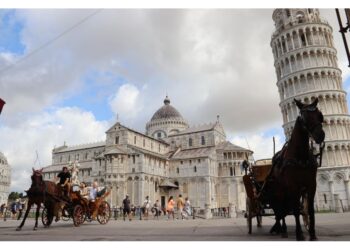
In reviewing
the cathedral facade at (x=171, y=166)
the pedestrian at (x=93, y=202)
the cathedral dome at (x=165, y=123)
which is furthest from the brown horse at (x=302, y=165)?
the cathedral dome at (x=165, y=123)

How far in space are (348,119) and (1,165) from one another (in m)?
103

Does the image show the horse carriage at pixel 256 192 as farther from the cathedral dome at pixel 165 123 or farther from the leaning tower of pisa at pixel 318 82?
the cathedral dome at pixel 165 123

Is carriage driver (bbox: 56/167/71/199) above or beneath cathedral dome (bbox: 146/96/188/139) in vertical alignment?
beneath

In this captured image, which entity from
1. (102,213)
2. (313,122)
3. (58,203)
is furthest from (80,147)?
(313,122)

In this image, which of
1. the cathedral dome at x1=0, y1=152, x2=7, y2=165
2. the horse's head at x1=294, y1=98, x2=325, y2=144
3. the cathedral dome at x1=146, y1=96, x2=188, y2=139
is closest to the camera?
the horse's head at x1=294, y1=98, x2=325, y2=144

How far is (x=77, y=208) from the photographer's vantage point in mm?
11945

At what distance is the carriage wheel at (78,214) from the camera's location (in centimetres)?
1162

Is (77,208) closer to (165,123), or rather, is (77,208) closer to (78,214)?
(78,214)

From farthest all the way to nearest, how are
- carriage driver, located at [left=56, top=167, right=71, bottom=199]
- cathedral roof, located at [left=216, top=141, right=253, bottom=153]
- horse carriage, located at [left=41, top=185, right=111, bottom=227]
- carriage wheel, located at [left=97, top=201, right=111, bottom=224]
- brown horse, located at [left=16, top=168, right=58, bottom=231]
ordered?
1. cathedral roof, located at [left=216, top=141, right=253, bottom=153]
2. carriage wheel, located at [left=97, top=201, right=111, bottom=224]
3. carriage driver, located at [left=56, top=167, right=71, bottom=199]
4. horse carriage, located at [left=41, top=185, right=111, bottom=227]
5. brown horse, located at [left=16, top=168, right=58, bottom=231]

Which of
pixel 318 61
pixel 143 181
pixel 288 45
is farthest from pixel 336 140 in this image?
pixel 143 181

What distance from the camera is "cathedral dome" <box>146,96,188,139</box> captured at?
252 ft

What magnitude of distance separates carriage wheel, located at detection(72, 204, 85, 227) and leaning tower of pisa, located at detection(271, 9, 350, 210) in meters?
35.5

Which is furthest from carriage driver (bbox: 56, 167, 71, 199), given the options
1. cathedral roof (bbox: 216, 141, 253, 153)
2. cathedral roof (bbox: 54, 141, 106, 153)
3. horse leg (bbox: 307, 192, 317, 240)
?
cathedral roof (bbox: 54, 141, 106, 153)

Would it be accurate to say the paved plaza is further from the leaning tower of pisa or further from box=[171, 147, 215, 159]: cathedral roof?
box=[171, 147, 215, 159]: cathedral roof
